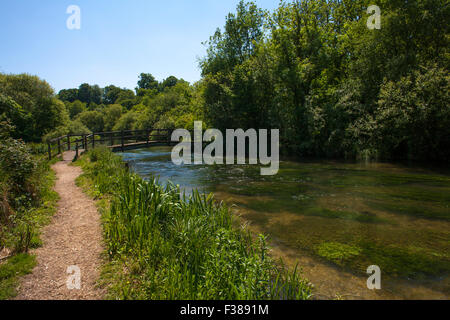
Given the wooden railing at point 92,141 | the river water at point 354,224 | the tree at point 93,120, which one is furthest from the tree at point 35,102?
the tree at point 93,120

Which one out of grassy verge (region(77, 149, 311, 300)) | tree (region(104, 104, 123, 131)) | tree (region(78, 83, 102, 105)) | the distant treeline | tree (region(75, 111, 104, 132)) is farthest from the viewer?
tree (region(78, 83, 102, 105))

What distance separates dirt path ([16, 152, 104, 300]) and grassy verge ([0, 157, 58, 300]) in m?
0.15

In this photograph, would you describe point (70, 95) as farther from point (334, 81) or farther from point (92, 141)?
point (334, 81)

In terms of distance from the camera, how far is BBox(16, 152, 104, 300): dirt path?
4.00 m

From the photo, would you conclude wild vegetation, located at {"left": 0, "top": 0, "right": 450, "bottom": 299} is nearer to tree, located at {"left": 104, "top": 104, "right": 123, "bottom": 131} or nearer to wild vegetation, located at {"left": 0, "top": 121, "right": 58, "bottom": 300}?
wild vegetation, located at {"left": 0, "top": 121, "right": 58, "bottom": 300}

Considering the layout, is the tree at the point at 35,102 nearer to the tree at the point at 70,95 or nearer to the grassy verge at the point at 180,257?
the grassy verge at the point at 180,257

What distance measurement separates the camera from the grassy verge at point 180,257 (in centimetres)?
371

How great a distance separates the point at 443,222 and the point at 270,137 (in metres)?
20.5

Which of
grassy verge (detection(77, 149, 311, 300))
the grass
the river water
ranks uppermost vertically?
grassy verge (detection(77, 149, 311, 300))

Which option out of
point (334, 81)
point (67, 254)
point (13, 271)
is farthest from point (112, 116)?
point (13, 271)

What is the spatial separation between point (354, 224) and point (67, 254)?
271 inches

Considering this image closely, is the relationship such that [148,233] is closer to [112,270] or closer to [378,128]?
[112,270]

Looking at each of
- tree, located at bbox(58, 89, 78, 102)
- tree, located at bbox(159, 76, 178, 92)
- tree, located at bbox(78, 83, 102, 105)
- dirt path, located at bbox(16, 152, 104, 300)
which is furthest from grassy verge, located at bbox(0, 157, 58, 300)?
tree, located at bbox(58, 89, 78, 102)
